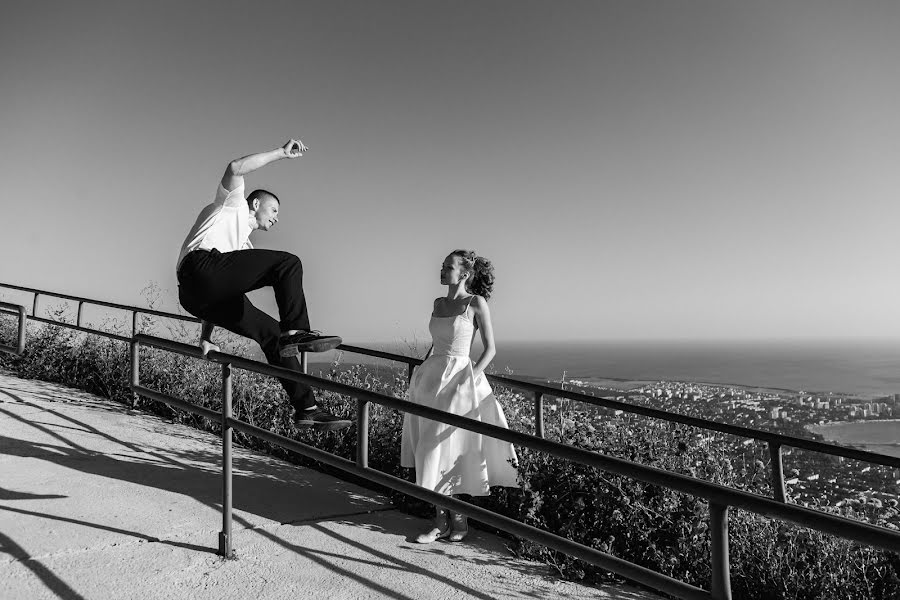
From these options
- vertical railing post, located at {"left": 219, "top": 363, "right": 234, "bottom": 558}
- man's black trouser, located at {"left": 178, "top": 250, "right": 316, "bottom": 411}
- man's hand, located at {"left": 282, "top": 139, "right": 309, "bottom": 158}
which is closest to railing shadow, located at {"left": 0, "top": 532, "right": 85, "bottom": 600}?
vertical railing post, located at {"left": 219, "top": 363, "right": 234, "bottom": 558}

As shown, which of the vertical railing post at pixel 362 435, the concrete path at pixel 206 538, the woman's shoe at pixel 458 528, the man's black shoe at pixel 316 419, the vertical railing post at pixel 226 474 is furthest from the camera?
the woman's shoe at pixel 458 528

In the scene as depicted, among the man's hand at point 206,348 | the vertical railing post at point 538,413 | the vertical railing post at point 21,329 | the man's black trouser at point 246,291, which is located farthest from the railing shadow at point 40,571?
the vertical railing post at point 21,329

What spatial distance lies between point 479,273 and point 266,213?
1.47 m

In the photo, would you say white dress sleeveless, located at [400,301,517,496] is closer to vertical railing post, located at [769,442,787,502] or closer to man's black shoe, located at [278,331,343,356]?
man's black shoe, located at [278,331,343,356]

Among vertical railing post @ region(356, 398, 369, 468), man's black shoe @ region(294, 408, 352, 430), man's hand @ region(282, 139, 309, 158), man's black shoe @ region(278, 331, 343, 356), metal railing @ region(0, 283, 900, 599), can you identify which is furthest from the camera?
man's black shoe @ region(294, 408, 352, 430)

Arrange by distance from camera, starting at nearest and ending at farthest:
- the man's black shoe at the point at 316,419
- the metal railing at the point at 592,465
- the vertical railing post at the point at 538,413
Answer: the metal railing at the point at 592,465
the man's black shoe at the point at 316,419
the vertical railing post at the point at 538,413

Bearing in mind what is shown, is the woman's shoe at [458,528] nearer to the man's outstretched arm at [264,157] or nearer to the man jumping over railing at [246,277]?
the man jumping over railing at [246,277]

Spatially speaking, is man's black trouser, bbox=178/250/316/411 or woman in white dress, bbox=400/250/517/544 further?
woman in white dress, bbox=400/250/517/544

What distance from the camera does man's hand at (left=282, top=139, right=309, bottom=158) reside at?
3.83m

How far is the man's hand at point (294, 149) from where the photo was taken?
12.6 ft

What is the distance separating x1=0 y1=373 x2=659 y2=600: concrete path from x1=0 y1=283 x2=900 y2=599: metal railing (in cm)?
38

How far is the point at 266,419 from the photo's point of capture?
725cm

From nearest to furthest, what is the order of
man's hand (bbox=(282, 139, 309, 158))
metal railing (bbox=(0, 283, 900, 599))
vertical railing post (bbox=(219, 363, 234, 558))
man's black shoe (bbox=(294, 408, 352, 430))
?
metal railing (bbox=(0, 283, 900, 599)) < vertical railing post (bbox=(219, 363, 234, 558)) < man's hand (bbox=(282, 139, 309, 158)) < man's black shoe (bbox=(294, 408, 352, 430))

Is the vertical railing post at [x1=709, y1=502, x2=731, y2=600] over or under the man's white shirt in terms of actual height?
under
